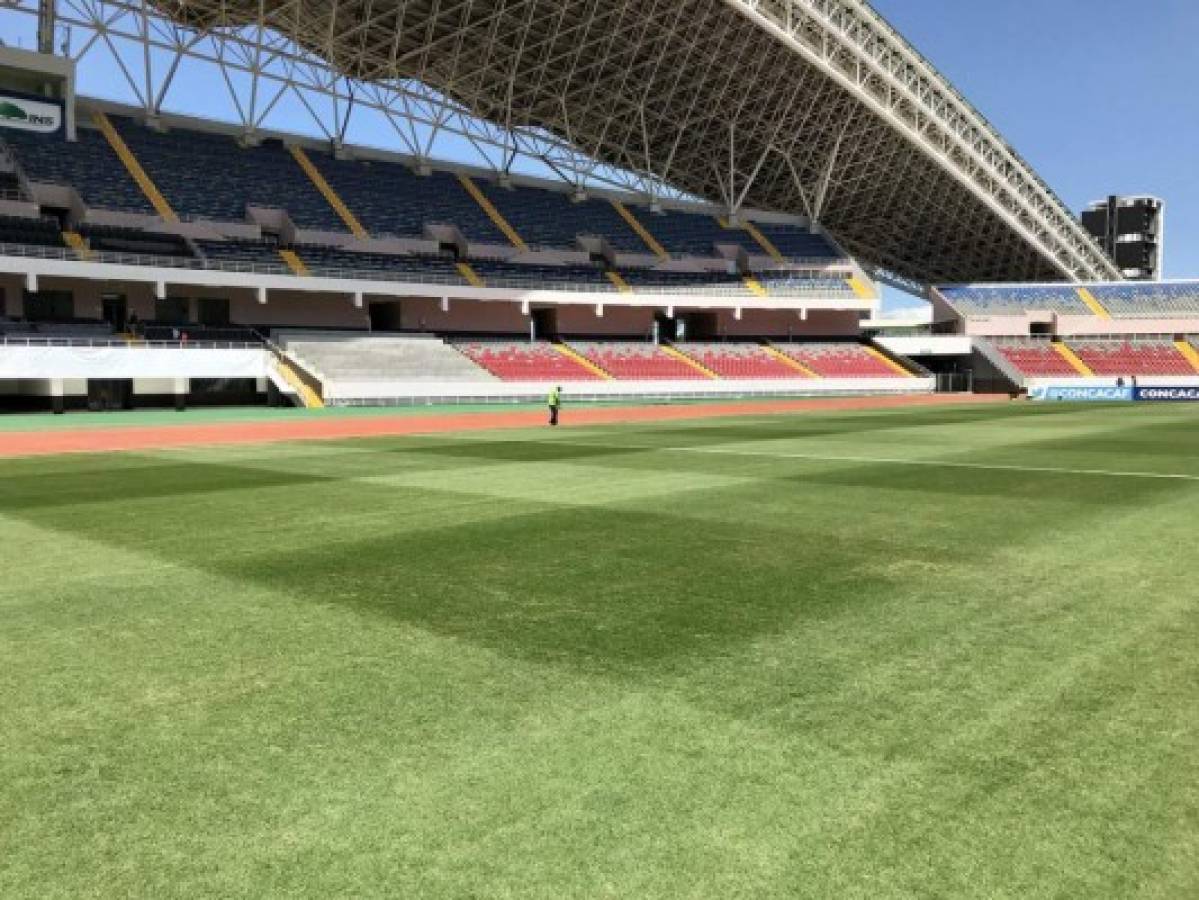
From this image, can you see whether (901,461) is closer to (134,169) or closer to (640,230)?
(134,169)

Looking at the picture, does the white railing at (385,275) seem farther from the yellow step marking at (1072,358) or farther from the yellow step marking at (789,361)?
the yellow step marking at (1072,358)

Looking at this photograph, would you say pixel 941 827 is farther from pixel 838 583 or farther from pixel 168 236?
pixel 168 236

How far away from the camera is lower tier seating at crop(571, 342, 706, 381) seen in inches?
2066

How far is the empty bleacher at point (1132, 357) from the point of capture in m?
63.3

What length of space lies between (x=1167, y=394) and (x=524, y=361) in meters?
40.6

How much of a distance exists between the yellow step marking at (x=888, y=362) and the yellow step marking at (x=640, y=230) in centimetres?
1706

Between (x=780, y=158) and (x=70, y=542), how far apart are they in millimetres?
63434

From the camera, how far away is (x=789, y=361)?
193 ft

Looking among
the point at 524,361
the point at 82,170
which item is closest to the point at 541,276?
the point at 524,361

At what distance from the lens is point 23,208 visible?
4141 centimetres

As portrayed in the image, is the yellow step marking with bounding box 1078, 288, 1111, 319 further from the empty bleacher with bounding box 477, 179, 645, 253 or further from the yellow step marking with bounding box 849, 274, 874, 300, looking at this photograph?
the empty bleacher with bounding box 477, 179, 645, 253

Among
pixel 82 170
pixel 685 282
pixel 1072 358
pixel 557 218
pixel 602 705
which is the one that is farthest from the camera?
pixel 1072 358

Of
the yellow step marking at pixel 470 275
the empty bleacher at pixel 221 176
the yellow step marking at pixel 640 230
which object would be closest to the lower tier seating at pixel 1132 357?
the yellow step marking at pixel 640 230

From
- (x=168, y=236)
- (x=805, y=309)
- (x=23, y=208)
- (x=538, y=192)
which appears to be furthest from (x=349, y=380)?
(x=805, y=309)
